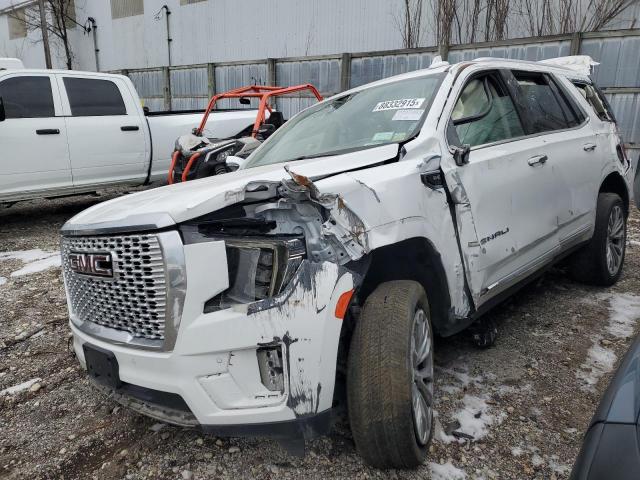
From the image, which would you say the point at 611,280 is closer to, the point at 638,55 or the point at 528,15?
the point at 638,55

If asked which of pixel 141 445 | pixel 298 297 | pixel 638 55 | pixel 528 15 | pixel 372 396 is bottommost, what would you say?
pixel 141 445

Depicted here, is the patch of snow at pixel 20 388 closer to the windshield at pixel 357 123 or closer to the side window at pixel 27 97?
the windshield at pixel 357 123

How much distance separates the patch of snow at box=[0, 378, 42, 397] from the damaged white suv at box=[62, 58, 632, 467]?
3.02ft

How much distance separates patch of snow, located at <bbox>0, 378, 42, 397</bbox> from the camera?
115 inches

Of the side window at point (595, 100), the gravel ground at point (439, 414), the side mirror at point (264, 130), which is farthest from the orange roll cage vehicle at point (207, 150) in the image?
the side window at point (595, 100)

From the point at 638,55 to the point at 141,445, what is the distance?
9314mm

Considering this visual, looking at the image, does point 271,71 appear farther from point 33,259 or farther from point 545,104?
point 545,104

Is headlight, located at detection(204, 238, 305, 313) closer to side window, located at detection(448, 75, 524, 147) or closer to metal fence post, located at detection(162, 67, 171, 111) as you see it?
side window, located at detection(448, 75, 524, 147)

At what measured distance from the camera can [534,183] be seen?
126 inches

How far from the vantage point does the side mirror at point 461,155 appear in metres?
2.60

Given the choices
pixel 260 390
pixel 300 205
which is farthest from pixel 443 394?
pixel 300 205

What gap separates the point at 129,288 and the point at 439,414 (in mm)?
1636

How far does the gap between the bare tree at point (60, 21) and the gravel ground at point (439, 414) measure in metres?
22.7

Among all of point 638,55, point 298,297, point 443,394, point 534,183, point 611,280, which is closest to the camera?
point 298,297
